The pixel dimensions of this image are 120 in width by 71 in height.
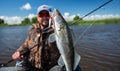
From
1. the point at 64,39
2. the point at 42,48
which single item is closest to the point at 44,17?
the point at 42,48

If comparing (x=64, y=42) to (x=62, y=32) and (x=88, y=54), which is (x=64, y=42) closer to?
(x=62, y=32)

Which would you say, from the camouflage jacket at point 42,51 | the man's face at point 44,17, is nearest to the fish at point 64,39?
the camouflage jacket at point 42,51

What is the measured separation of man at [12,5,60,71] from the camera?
5.34 meters

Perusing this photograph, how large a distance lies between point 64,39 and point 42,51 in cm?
203

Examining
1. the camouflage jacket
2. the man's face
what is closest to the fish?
the camouflage jacket

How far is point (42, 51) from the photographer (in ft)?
17.5

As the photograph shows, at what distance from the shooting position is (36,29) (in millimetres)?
5516

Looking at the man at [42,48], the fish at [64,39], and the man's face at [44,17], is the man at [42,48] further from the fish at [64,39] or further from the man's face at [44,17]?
the fish at [64,39]

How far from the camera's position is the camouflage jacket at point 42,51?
5336 mm

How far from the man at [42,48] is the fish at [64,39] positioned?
1.80 metres

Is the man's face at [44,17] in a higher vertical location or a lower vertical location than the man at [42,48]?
higher

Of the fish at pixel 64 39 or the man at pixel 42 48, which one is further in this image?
the man at pixel 42 48

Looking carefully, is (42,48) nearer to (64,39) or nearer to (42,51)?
(42,51)

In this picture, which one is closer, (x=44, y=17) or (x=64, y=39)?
(x=64, y=39)
